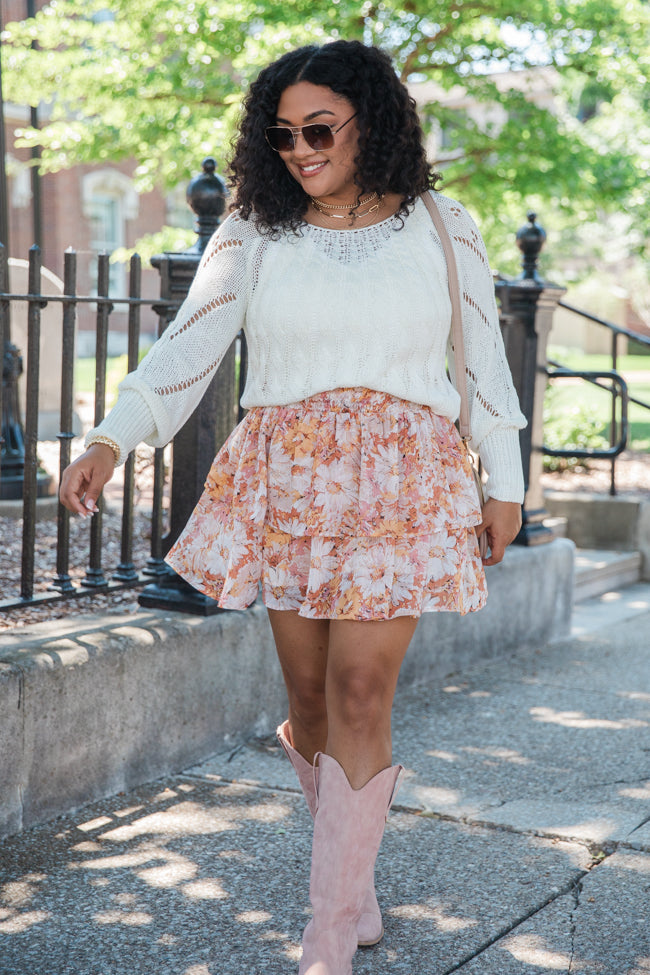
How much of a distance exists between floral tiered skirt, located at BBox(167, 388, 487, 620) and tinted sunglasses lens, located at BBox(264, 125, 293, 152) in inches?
21.4

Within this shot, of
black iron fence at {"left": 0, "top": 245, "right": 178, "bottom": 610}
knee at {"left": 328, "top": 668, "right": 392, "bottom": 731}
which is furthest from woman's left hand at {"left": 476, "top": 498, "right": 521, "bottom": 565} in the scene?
black iron fence at {"left": 0, "top": 245, "right": 178, "bottom": 610}

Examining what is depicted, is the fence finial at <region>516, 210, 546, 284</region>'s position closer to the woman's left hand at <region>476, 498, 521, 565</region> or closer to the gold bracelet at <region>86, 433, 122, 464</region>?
the woman's left hand at <region>476, 498, 521, 565</region>

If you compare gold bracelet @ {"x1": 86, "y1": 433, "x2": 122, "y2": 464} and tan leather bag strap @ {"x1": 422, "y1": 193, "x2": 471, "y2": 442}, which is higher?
tan leather bag strap @ {"x1": 422, "y1": 193, "x2": 471, "y2": 442}

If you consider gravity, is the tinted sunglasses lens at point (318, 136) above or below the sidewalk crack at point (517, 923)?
above

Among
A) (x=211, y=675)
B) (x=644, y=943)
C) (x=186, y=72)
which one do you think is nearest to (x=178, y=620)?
(x=211, y=675)

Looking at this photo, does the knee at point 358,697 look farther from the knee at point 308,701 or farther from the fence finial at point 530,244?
the fence finial at point 530,244

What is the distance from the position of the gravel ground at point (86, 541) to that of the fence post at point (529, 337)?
1877 millimetres

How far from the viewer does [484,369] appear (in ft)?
8.45

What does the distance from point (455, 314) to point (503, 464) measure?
0.35 meters

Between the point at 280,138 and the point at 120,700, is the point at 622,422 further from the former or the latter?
the point at 280,138

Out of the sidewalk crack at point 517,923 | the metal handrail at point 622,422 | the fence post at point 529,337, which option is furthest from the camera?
the metal handrail at point 622,422

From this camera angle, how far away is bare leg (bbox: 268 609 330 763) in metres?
2.47

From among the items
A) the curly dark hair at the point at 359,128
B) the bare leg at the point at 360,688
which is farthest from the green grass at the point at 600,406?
the bare leg at the point at 360,688

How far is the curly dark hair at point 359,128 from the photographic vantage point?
245 centimetres
